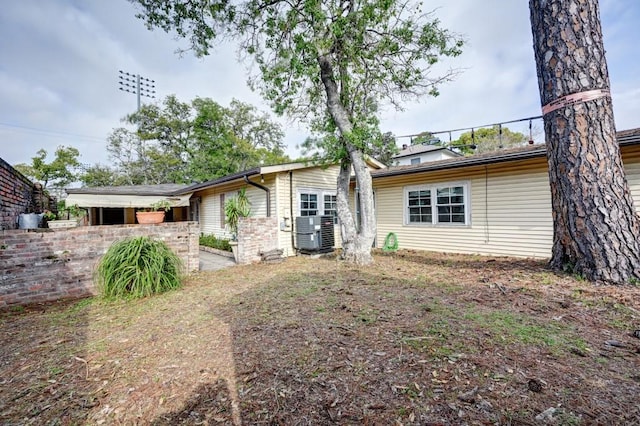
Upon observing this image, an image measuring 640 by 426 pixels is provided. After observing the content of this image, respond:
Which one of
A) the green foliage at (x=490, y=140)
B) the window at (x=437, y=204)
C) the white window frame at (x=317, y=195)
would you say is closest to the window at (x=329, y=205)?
the white window frame at (x=317, y=195)

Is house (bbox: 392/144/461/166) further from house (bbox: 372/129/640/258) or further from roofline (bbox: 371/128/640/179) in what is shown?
roofline (bbox: 371/128/640/179)

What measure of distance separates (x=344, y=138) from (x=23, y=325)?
640 cm

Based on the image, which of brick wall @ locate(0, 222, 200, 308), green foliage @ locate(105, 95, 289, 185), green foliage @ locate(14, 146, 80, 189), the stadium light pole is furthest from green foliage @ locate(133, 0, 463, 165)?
green foliage @ locate(14, 146, 80, 189)

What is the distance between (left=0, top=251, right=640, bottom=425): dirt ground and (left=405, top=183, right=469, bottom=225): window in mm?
3894

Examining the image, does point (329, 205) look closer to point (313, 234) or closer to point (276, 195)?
point (313, 234)

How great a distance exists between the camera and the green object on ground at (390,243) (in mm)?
9148

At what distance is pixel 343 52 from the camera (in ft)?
22.5

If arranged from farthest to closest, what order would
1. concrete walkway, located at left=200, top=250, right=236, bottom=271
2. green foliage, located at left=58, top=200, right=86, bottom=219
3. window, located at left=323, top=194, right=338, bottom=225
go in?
1. green foliage, located at left=58, top=200, right=86, bottom=219
2. window, located at left=323, top=194, right=338, bottom=225
3. concrete walkway, located at left=200, top=250, right=236, bottom=271

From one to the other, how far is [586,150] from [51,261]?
8.60m

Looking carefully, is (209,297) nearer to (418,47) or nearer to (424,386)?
(424,386)

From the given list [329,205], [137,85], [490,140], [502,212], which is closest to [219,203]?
[329,205]

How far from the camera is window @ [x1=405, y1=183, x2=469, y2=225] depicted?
26.2 ft

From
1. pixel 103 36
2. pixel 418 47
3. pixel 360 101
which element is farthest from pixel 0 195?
pixel 418 47

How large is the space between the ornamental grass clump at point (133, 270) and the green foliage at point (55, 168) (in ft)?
85.4
